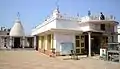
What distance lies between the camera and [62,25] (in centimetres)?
2002

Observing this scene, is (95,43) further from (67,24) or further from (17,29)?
(17,29)

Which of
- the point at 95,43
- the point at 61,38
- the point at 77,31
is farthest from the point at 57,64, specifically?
the point at 95,43

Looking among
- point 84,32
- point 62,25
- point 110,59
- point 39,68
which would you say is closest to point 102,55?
point 110,59

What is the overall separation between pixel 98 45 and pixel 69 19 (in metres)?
4.90

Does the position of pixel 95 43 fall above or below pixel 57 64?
above

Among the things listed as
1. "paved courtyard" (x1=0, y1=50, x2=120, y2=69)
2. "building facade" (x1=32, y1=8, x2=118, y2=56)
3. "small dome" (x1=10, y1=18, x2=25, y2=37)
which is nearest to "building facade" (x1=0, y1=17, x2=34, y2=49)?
"small dome" (x1=10, y1=18, x2=25, y2=37)

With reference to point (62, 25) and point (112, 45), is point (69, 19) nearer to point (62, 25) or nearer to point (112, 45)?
point (62, 25)

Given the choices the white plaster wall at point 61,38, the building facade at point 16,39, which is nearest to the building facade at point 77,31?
the white plaster wall at point 61,38

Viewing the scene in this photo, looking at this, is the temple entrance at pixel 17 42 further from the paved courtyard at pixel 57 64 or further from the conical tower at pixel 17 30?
the paved courtyard at pixel 57 64

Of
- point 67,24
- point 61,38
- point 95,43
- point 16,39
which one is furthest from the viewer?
point 16,39

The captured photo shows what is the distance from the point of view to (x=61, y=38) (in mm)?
19484

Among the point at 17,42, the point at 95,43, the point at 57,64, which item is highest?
the point at 95,43

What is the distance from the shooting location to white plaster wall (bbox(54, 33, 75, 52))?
19.2 m

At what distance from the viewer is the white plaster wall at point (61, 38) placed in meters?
19.2
